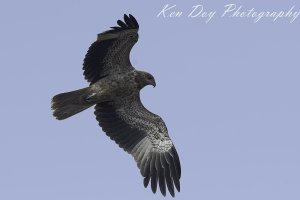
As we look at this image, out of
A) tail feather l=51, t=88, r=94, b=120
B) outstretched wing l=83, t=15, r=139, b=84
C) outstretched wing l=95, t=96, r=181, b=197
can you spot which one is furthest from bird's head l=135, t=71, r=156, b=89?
tail feather l=51, t=88, r=94, b=120

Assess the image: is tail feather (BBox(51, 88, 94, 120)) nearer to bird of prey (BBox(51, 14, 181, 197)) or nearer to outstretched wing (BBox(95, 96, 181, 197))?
bird of prey (BBox(51, 14, 181, 197))

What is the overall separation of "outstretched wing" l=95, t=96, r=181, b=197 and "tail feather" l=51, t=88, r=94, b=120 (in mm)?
598

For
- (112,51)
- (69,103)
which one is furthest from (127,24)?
(69,103)

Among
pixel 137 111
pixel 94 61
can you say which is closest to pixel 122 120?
pixel 137 111

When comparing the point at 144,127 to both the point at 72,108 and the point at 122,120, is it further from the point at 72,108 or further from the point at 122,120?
the point at 72,108

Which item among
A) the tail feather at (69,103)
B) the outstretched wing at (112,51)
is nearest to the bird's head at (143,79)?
the outstretched wing at (112,51)

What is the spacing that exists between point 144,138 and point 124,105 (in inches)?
32.8

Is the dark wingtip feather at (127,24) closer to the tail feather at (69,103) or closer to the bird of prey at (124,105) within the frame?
the bird of prey at (124,105)

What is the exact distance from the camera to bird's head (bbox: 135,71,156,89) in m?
18.8

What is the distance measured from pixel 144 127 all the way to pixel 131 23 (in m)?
2.63

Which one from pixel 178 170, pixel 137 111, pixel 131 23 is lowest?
pixel 178 170

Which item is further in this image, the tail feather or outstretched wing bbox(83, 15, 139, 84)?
the tail feather

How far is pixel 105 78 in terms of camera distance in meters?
18.7

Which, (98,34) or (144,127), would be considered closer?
(98,34)
